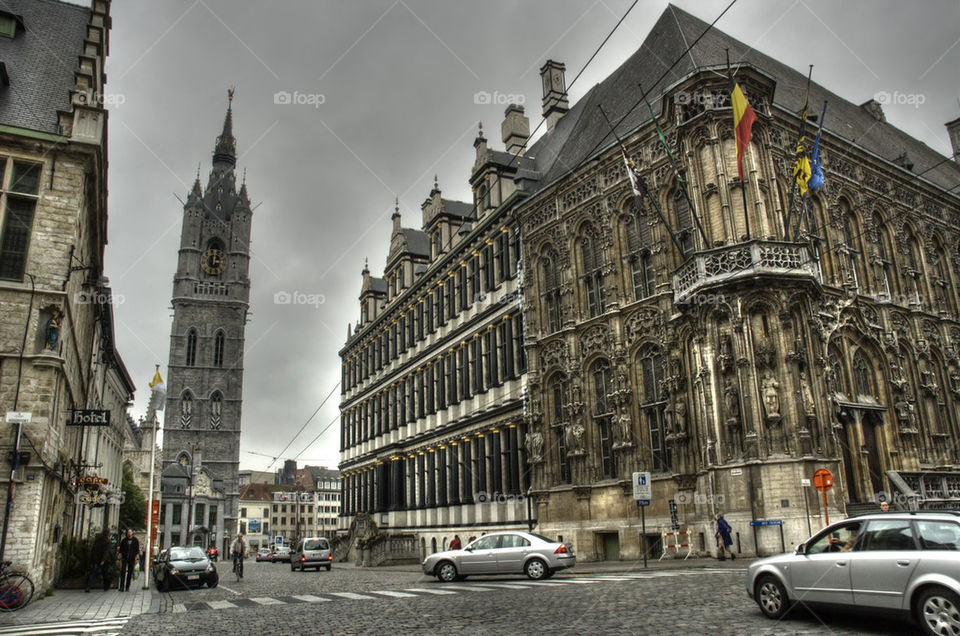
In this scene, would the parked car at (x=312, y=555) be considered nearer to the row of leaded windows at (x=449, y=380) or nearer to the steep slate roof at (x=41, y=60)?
the row of leaded windows at (x=449, y=380)

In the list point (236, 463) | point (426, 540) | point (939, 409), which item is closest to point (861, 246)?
point (939, 409)

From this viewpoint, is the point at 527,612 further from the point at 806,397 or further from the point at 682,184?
the point at 682,184

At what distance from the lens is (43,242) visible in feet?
59.0

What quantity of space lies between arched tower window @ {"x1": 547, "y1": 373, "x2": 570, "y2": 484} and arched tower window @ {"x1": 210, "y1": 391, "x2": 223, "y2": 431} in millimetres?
78209

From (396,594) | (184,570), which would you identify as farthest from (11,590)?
(184,570)

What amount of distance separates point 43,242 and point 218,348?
→ 8571 centimetres

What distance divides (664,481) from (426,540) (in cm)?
1946

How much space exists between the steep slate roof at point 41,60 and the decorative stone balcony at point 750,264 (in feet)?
62.5

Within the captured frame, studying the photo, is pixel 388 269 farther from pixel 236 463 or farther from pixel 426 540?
pixel 236 463

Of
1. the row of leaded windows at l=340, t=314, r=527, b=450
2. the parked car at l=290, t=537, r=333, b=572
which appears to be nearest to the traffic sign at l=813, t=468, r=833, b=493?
the row of leaded windows at l=340, t=314, r=527, b=450

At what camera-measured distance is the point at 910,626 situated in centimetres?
848

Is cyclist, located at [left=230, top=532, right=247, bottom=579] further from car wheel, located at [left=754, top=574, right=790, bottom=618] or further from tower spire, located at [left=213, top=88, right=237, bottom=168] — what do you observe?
tower spire, located at [left=213, top=88, right=237, bottom=168]

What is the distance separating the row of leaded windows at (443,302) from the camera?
114 feet

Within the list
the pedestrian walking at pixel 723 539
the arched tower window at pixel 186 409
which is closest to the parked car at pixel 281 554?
the arched tower window at pixel 186 409
